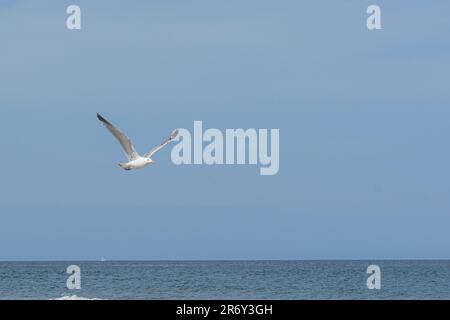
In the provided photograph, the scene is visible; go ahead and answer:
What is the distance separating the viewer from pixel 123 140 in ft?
108

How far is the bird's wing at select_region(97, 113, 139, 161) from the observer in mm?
31953

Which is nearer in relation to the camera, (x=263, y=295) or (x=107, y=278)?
(x=263, y=295)

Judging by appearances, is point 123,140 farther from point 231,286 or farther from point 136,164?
point 231,286

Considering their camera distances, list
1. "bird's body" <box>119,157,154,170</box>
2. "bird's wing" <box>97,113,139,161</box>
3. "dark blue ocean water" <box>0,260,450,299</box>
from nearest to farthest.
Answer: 1. "bird's wing" <box>97,113,139,161</box>
2. "bird's body" <box>119,157,154,170</box>
3. "dark blue ocean water" <box>0,260,450,299</box>

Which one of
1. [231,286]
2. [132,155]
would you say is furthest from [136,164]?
[231,286]

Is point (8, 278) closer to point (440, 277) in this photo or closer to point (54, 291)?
point (54, 291)

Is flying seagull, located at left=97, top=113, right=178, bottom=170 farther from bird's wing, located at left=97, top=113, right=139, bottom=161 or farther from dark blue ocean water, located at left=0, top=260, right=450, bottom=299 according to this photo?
dark blue ocean water, located at left=0, top=260, right=450, bottom=299

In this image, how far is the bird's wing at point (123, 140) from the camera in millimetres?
31953

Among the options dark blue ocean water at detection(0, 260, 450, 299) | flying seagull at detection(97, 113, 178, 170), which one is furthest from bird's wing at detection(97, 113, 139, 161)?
dark blue ocean water at detection(0, 260, 450, 299)
